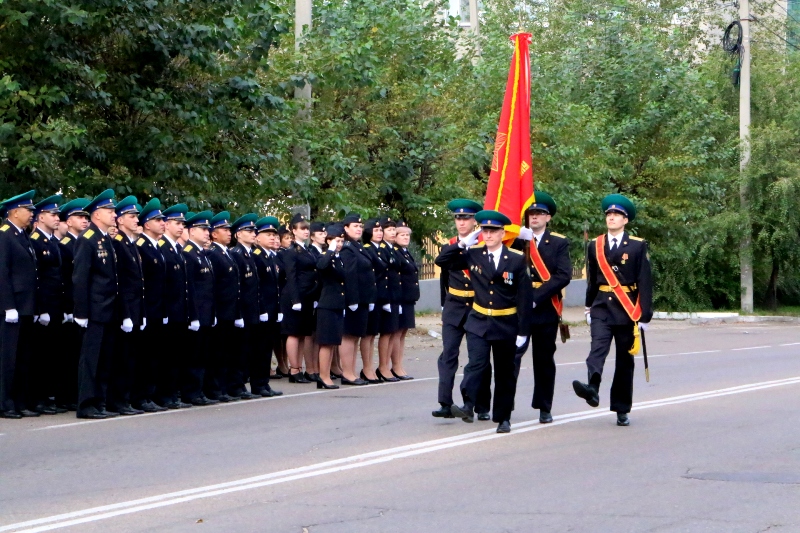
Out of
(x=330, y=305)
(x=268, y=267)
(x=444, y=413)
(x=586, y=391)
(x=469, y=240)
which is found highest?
(x=469, y=240)

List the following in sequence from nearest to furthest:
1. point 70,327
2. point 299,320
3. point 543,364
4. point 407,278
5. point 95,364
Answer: point 543,364 → point 95,364 → point 70,327 → point 299,320 → point 407,278

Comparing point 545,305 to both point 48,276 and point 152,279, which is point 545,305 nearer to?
point 152,279

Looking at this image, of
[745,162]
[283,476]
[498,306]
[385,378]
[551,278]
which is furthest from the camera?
[745,162]

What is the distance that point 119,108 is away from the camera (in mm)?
17422

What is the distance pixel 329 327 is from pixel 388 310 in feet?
3.57

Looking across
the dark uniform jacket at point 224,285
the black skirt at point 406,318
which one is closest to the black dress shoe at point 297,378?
the black skirt at point 406,318

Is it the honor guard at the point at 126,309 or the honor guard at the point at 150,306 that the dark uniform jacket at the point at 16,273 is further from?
the honor guard at the point at 150,306

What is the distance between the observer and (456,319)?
473 inches

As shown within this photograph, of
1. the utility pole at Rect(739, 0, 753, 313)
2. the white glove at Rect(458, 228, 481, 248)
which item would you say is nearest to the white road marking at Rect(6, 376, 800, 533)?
the white glove at Rect(458, 228, 481, 248)

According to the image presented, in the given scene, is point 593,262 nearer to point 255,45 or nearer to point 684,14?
point 255,45

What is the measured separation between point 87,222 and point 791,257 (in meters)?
22.7

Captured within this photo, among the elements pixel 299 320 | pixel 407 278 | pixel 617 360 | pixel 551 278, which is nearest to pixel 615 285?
pixel 551 278

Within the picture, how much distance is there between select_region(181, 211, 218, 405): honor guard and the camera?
45.0ft

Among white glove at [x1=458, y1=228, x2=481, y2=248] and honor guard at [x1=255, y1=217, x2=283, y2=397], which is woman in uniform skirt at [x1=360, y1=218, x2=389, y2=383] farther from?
white glove at [x1=458, y1=228, x2=481, y2=248]
